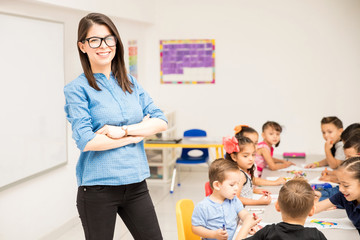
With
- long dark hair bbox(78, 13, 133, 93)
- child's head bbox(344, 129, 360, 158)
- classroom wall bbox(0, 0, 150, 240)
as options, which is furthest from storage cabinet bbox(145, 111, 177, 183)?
long dark hair bbox(78, 13, 133, 93)

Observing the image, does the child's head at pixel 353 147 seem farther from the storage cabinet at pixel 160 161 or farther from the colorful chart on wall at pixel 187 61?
the colorful chart on wall at pixel 187 61

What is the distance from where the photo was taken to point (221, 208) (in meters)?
2.60

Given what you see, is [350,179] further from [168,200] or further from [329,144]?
[168,200]

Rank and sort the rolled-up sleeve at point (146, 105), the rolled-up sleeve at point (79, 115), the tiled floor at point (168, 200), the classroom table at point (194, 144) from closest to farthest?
the rolled-up sleeve at point (79, 115), the rolled-up sleeve at point (146, 105), the tiled floor at point (168, 200), the classroom table at point (194, 144)

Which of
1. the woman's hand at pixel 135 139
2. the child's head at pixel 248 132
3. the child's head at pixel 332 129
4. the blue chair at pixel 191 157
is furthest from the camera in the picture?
the blue chair at pixel 191 157

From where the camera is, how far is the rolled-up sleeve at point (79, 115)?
2.03 m

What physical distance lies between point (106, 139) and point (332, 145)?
3039 mm

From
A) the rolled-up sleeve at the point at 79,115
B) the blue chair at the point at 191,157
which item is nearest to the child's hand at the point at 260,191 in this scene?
the rolled-up sleeve at the point at 79,115

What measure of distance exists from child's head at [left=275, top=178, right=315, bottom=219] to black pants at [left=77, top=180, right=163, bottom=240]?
0.60m

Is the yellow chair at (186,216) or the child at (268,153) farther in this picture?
the child at (268,153)

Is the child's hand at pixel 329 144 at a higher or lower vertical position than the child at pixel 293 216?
higher

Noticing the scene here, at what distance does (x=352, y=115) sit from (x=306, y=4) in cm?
167

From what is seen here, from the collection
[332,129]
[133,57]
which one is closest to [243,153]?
[332,129]

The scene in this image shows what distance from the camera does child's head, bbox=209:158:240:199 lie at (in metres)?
2.61
